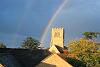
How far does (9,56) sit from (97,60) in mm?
27494

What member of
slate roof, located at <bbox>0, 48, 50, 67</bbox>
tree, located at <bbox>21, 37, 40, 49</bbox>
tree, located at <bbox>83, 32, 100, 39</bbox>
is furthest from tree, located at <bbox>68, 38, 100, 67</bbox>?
tree, located at <bbox>21, 37, 40, 49</bbox>

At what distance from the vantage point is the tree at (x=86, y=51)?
88812 millimetres

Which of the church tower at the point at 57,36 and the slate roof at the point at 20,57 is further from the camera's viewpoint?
the church tower at the point at 57,36

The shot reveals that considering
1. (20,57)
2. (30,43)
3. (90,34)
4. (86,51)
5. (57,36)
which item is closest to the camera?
(20,57)

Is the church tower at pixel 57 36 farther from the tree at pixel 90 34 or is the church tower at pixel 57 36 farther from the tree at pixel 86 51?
the tree at pixel 86 51

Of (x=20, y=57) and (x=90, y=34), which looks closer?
(x=20, y=57)

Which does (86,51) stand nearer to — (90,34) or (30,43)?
(90,34)

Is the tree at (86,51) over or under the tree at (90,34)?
under

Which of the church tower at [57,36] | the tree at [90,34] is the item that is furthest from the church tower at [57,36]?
the tree at [90,34]

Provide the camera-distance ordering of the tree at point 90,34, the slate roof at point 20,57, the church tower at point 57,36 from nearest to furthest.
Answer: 1. the slate roof at point 20,57
2. the tree at point 90,34
3. the church tower at point 57,36

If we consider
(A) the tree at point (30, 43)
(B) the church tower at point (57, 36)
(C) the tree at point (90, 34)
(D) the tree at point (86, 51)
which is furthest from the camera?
(B) the church tower at point (57, 36)

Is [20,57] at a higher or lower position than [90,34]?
lower

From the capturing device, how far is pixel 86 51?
310 ft

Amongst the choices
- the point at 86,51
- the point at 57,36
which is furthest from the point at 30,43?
the point at 86,51
